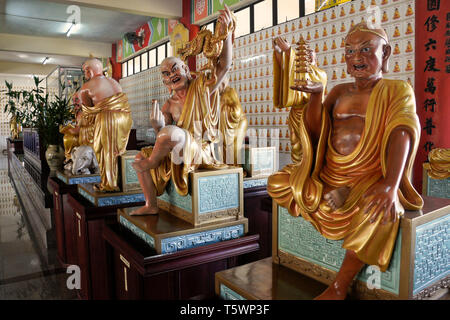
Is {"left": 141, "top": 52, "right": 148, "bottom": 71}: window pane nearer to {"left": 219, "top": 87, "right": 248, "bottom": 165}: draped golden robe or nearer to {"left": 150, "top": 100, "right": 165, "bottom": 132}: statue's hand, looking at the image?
{"left": 219, "top": 87, "right": 248, "bottom": 165}: draped golden robe

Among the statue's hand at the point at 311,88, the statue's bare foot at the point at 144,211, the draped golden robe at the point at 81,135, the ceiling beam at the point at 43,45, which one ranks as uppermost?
the ceiling beam at the point at 43,45

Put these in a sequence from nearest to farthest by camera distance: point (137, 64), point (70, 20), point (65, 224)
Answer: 1. point (65, 224)
2. point (70, 20)
3. point (137, 64)

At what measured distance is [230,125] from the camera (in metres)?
2.88

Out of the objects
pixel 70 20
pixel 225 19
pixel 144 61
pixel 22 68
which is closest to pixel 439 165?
pixel 225 19

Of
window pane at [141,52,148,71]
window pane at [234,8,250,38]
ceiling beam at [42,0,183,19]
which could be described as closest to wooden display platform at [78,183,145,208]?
window pane at [234,8,250,38]

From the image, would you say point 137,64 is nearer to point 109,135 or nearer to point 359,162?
point 109,135

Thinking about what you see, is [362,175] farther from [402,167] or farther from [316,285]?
[316,285]

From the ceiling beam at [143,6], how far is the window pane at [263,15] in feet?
5.94

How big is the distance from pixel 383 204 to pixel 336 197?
0.15 metres

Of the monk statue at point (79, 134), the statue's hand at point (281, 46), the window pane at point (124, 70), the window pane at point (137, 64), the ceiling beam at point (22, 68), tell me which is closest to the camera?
the statue's hand at point (281, 46)

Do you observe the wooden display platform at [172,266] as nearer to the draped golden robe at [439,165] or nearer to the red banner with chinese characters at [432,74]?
the draped golden robe at [439,165]

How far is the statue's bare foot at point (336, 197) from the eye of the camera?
3.22 ft

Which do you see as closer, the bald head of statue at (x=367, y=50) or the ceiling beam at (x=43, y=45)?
the bald head of statue at (x=367, y=50)

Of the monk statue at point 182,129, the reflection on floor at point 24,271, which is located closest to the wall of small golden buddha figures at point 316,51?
the monk statue at point 182,129
